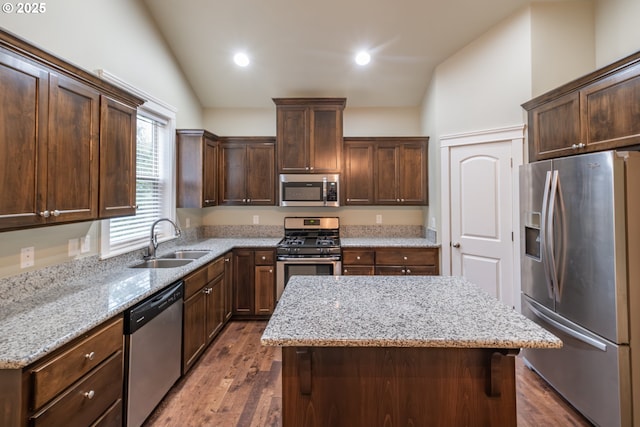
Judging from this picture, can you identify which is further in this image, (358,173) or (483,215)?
(358,173)

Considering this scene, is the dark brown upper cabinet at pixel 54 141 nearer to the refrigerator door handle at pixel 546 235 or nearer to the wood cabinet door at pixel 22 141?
the wood cabinet door at pixel 22 141

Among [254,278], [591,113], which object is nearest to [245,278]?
[254,278]

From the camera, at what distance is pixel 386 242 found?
3895 mm

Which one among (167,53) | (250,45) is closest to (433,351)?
(250,45)

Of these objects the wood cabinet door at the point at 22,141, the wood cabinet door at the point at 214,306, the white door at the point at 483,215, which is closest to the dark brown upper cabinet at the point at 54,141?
the wood cabinet door at the point at 22,141

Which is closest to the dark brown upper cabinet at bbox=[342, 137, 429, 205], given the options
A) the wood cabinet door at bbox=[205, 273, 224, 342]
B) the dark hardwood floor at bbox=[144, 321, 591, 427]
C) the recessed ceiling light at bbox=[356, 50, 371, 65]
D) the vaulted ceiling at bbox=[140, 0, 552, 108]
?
the vaulted ceiling at bbox=[140, 0, 552, 108]

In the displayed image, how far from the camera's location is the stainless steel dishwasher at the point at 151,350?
181 centimetres

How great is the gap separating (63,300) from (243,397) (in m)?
1.42

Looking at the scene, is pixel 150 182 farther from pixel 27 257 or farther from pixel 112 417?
pixel 112 417

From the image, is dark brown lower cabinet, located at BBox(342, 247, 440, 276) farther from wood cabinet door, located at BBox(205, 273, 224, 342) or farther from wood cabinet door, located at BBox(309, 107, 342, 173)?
wood cabinet door, located at BBox(205, 273, 224, 342)

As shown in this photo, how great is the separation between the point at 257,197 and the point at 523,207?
3.07 meters

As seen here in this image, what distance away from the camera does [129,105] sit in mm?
2221

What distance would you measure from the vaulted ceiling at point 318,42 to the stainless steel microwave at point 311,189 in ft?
3.93

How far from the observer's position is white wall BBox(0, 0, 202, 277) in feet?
5.98
